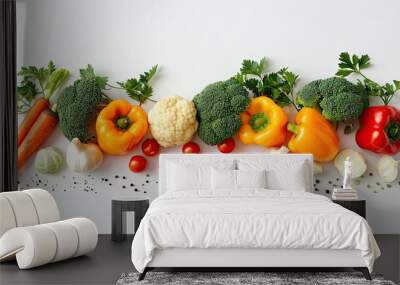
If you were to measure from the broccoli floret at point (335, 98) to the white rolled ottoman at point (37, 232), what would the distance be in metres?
2.79

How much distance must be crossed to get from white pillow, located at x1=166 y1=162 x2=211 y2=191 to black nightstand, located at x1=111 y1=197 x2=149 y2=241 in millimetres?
356

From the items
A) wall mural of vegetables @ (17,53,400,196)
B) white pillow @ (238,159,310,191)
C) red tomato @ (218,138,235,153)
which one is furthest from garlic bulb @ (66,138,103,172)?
white pillow @ (238,159,310,191)

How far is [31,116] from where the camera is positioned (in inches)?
291

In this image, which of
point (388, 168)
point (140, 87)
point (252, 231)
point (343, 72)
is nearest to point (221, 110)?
point (140, 87)

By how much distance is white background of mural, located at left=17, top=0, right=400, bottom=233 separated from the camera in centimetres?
730

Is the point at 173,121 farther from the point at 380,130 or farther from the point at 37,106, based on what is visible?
the point at 380,130

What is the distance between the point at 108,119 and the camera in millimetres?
7141

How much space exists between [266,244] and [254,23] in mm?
3252

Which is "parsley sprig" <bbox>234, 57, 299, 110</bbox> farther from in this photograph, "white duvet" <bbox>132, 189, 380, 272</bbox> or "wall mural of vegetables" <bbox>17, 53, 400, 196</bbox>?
"white duvet" <bbox>132, 189, 380, 272</bbox>

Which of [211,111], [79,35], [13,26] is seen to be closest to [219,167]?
[211,111]

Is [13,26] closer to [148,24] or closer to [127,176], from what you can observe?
[148,24]

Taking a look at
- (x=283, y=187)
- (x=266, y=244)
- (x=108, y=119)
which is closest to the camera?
(x=266, y=244)

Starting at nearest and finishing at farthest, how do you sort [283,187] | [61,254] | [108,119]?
1. [61,254]
2. [283,187]
3. [108,119]

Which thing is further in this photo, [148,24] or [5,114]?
[148,24]
